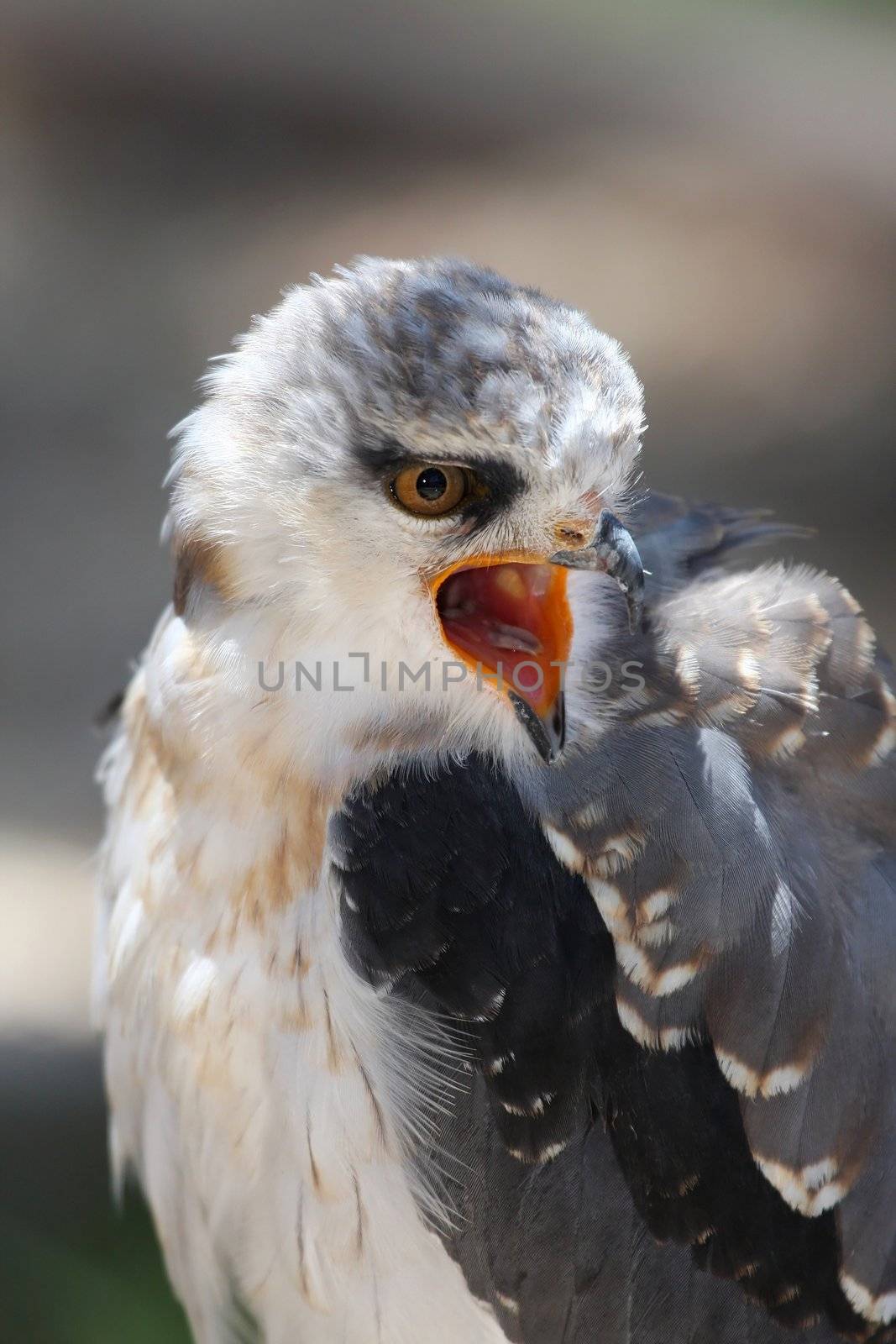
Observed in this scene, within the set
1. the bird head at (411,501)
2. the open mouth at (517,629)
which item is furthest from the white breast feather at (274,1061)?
the open mouth at (517,629)

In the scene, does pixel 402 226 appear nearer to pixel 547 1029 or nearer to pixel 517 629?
pixel 517 629

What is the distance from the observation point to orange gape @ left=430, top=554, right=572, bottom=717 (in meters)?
1.59

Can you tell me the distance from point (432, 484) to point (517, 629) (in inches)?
8.5

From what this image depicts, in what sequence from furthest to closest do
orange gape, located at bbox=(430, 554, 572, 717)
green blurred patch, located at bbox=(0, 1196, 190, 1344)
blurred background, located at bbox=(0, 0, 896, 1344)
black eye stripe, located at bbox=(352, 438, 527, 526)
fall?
blurred background, located at bbox=(0, 0, 896, 1344) → green blurred patch, located at bbox=(0, 1196, 190, 1344) → orange gape, located at bbox=(430, 554, 572, 717) → black eye stripe, located at bbox=(352, 438, 527, 526)

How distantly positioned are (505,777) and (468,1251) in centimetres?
59

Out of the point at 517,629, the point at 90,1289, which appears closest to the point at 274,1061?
the point at 517,629

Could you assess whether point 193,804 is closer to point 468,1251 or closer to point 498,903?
point 498,903

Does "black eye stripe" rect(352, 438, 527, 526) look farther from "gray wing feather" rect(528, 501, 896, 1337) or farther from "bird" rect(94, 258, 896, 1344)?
A: "gray wing feather" rect(528, 501, 896, 1337)

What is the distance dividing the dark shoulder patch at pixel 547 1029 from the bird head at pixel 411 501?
12cm

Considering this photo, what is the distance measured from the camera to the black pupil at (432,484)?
152 centimetres

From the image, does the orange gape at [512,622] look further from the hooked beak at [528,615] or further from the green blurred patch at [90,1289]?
the green blurred patch at [90,1289]

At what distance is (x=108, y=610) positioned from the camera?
4.17 metres

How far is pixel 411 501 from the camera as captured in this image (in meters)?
1.53

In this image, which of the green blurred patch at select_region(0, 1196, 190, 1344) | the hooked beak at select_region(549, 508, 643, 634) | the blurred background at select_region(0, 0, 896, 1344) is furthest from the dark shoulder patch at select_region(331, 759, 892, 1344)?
the blurred background at select_region(0, 0, 896, 1344)
